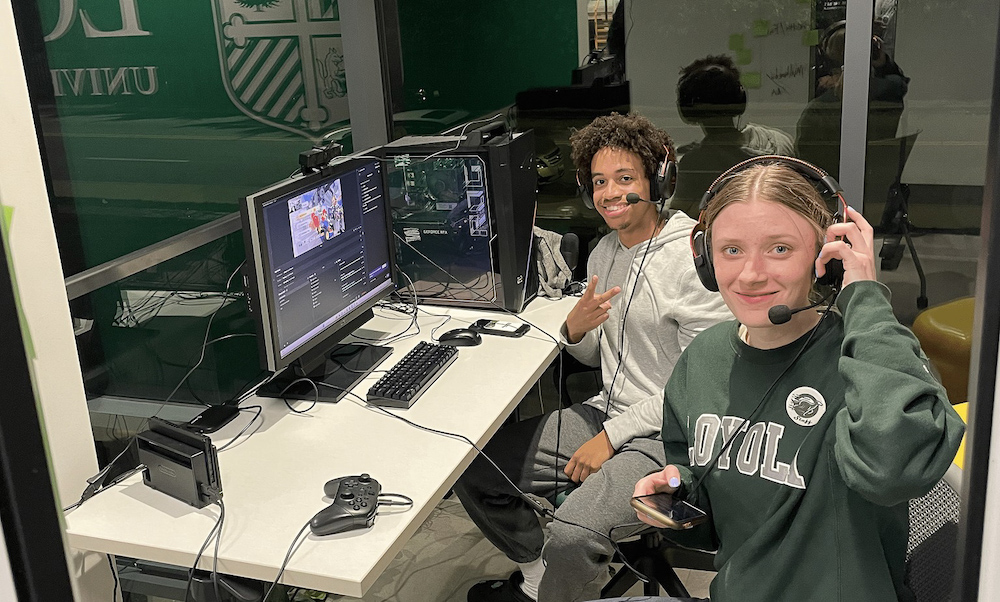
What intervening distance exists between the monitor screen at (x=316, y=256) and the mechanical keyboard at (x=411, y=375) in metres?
0.17

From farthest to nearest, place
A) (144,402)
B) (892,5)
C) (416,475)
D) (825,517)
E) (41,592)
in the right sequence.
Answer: (892,5)
(144,402)
(416,475)
(825,517)
(41,592)

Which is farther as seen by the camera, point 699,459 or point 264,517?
point 264,517

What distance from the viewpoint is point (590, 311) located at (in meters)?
2.16

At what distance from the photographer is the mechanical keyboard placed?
1.97 metres

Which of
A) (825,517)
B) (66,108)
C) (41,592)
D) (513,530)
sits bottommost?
(513,530)

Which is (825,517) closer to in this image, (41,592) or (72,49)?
(41,592)

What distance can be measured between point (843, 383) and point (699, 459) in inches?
10.6

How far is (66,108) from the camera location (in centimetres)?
211

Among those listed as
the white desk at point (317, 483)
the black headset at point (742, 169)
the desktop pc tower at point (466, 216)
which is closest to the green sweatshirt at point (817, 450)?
the black headset at point (742, 169)

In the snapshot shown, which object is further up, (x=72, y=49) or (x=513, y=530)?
(x=72, y=49)

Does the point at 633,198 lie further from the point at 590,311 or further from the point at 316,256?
the point at 316,256

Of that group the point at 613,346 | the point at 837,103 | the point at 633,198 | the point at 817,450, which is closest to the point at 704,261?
the point at 817,450

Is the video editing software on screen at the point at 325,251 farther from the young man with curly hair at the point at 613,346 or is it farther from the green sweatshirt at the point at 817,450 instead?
the green sweatshirt at the point at 817,450

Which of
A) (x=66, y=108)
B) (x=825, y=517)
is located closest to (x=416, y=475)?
(x=825, y=517)
